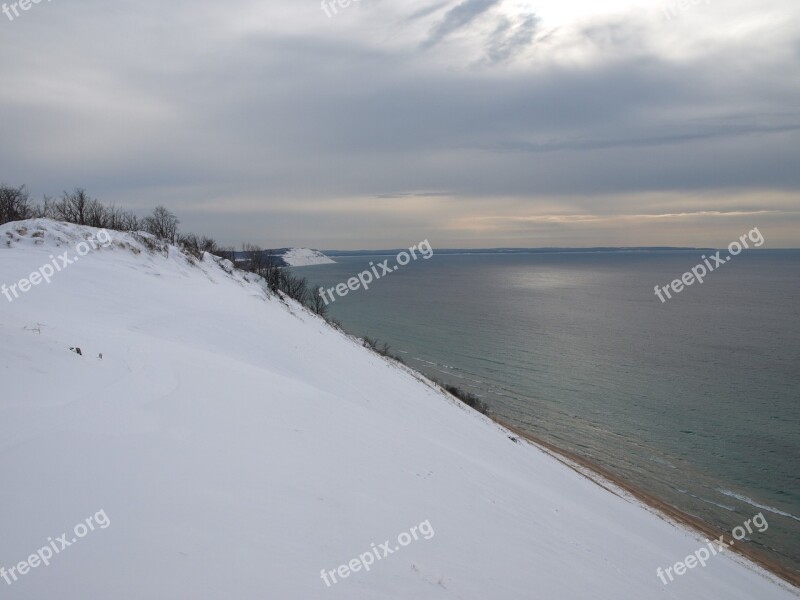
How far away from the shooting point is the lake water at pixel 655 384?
22.4m

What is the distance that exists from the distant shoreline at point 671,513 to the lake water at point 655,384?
654mm

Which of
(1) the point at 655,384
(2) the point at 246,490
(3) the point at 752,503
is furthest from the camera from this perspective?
(1) the point at 655,384

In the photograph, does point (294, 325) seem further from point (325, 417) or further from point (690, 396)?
point (690, 396)

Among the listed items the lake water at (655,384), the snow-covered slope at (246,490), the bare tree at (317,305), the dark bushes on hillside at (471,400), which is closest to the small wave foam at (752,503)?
the lake water at (655,384)

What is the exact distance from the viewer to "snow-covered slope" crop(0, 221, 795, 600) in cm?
415

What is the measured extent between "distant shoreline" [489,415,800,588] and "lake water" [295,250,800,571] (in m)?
0.65

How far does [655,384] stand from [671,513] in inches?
788

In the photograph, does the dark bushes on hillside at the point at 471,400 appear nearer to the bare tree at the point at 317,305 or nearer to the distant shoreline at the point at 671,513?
the distant shoreline at the point at 671,513

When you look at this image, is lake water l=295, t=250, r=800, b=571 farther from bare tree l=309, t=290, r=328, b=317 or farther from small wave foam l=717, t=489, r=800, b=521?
bare tree l=309, t=290, r=328, b=317

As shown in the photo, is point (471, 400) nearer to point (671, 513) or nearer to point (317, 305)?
point (671, 513)

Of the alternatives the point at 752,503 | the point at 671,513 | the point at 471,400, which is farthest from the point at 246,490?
the point at 471,400

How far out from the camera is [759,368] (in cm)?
3928

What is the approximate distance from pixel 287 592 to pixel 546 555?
4.98 metres

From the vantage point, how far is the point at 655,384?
37.1m
